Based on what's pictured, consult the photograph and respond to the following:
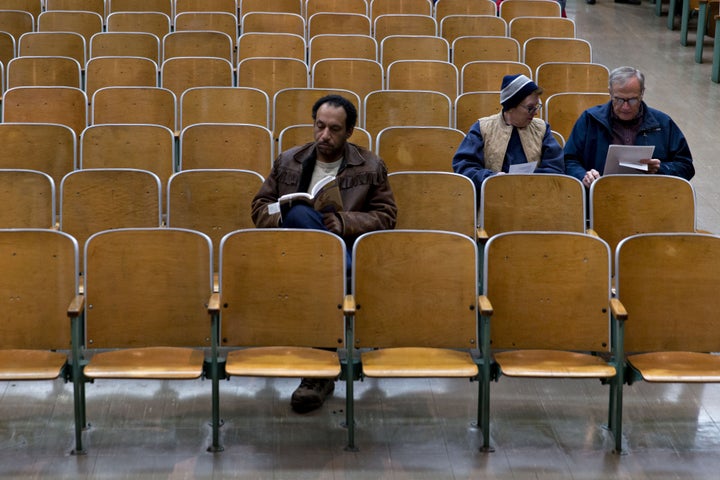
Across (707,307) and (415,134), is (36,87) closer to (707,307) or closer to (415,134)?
(415,134)

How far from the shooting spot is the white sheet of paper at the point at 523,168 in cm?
438

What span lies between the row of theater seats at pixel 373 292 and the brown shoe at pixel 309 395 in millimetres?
143

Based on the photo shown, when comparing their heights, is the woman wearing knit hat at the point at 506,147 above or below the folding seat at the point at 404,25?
below

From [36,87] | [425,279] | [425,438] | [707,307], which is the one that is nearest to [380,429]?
[425,438]

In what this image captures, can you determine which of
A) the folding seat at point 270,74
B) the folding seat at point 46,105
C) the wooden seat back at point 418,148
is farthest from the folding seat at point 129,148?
the folding seat at point 270,74

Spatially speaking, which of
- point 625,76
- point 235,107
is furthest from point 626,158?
point 235,107

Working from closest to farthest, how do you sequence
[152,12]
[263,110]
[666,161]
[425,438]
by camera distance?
[425,438] → [666,161] → [263,110] → [152,12]

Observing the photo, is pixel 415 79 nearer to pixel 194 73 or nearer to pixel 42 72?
pixel 194 73

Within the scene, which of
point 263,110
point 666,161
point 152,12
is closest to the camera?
point 666,161

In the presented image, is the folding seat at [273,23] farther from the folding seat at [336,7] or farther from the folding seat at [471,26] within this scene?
the folding seat at [471,26]

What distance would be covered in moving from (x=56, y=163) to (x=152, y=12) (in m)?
2.24

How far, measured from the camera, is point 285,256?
11.6 feet

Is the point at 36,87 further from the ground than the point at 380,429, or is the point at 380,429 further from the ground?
the point at 36,87

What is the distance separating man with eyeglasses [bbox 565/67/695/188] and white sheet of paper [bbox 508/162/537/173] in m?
0.22
